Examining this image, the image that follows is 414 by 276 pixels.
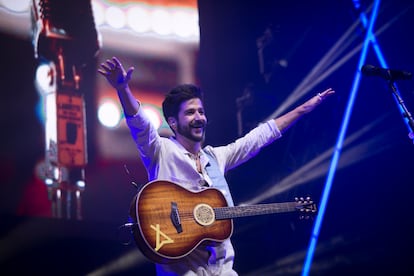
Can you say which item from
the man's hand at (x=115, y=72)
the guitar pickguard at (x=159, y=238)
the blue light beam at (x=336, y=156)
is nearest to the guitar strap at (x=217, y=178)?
the guitar pickguard at (x=159, y=238)

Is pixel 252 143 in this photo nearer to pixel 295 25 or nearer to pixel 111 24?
pixel 111 24

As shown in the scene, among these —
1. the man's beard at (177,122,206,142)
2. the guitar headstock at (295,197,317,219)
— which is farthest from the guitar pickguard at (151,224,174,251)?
the guitar headstock at (295,197,317,219)

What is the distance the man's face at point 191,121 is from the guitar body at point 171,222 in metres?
0.42

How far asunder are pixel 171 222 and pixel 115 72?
A: 91 centimetres

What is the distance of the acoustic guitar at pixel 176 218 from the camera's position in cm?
261

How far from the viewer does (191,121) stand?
315 centimetres

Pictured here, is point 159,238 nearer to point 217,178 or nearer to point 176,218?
point 176,218

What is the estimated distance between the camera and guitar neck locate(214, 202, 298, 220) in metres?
2.86

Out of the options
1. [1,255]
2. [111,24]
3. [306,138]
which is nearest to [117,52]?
[111,24]

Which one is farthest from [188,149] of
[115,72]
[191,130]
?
[115,72]

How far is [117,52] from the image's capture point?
162 inches

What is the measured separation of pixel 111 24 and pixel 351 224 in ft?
9.62

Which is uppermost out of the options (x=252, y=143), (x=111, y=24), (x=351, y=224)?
A: (x=111, y=24)

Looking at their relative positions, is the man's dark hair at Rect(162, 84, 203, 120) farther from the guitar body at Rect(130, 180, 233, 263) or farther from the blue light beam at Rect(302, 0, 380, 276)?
the blue light beam at Rect(302, 0, 380, 276)
